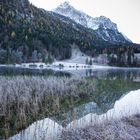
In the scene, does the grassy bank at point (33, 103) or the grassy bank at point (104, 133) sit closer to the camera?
the grassy bank at point (104, 133)

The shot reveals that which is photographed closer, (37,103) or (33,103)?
(33,103)

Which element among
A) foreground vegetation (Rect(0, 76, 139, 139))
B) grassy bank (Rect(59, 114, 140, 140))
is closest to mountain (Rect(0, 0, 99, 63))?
foreground vegetation (Rect(0, 76, 139, 139))

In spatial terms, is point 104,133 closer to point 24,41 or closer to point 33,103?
point 33,103

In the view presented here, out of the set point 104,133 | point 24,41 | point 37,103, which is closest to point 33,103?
point 37,103

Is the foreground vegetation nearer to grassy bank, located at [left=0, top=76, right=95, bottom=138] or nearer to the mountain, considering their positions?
grassy bank, located at [left=0, top=76, right=95, bottom=138]

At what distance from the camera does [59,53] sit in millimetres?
141375

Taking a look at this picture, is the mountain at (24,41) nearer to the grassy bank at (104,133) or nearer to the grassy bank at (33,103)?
the grassy bank at (33,103)

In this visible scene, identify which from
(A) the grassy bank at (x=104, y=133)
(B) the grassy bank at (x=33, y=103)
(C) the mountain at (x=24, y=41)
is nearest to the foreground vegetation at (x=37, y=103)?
(B) the grassy bank at (x=33, y=103)

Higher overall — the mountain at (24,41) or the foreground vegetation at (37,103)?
the mountain at (24,41)

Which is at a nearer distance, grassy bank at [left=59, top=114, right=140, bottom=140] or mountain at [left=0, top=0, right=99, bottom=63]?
grassy bank at [left=59, top=114, right=140, bottom=140]

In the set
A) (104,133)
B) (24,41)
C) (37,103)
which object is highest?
(24,41)

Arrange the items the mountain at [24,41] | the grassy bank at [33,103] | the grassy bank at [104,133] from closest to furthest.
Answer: the grassy bank at [104,133]
the grassy bank at [33,103]
the mountain at [24,41]

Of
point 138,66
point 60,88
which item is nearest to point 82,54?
point 138,66

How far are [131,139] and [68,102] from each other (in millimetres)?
8766
